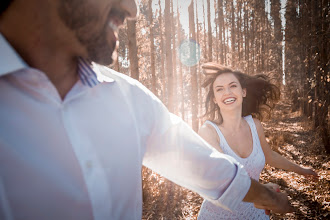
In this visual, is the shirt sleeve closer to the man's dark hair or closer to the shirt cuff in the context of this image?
the shirt cuff

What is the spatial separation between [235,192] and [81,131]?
2.68ft

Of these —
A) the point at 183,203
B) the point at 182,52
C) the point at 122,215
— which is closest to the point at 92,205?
the point at 122,215

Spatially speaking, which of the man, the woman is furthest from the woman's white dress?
the man

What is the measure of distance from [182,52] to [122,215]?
30196 millimetres

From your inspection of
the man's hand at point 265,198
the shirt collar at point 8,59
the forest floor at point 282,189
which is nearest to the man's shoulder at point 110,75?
the shirt collar at point 8,59

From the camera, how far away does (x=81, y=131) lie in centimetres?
80

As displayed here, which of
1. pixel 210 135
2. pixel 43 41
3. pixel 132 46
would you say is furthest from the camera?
pixel 132 46

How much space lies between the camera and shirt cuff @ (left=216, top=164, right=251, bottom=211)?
992mm

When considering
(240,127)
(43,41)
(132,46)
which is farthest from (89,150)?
(132,46)

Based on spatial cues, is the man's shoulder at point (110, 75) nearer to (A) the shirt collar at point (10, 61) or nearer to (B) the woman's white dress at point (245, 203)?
(A) the shirt collar at point (10, 61)

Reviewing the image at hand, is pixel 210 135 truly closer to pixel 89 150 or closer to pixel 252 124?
pixel 252 124

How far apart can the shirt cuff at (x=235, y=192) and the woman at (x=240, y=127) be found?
131 centimetres

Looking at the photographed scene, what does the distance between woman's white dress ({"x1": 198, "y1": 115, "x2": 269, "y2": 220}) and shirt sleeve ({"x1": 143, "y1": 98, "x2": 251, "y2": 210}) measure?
1.27m

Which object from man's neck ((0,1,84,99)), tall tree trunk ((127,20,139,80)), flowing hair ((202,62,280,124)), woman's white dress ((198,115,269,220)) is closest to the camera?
man's neck ((0,1,84,99))
